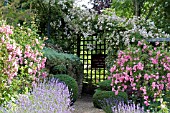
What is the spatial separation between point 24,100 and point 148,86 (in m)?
2.46

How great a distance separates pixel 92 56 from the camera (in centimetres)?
1050

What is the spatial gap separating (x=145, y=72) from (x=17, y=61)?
200 cm

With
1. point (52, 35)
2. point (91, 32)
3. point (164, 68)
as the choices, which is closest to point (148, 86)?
point (164, 68)

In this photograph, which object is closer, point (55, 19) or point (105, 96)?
point (105, 96)

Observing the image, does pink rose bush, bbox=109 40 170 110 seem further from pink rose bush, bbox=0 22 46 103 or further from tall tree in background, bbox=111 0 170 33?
tall tree in background, bbox=111 0 170 33

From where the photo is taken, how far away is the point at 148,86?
5059mm

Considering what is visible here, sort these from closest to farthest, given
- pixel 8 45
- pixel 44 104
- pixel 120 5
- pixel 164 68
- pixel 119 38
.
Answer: pixel 44 104, pixel 8 45, pixel 164 68, pixel 119 38, pixel 120 5

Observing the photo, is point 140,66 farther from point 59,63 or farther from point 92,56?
point 92,56

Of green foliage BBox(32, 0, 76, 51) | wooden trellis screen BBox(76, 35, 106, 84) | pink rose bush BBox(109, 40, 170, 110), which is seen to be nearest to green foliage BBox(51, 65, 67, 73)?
green foliage BBox(32, 0, 76, 51)

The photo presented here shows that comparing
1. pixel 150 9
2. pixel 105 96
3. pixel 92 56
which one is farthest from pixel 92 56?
pixel 105 96

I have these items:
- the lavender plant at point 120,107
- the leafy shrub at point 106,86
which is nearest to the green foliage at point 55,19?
the leafy shrub at point 106,86

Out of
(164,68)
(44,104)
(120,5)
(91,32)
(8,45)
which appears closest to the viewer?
(44,104)

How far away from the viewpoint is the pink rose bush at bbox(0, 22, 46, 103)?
427 cm

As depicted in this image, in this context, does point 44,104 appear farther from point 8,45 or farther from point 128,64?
point 128,64
